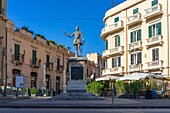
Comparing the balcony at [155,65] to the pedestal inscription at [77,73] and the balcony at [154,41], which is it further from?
the pedestal inscription at [77,73]

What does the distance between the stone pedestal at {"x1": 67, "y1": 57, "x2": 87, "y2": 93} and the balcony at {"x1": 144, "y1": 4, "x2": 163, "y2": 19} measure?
1672cm

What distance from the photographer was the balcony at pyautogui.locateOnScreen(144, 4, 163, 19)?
1581 inches

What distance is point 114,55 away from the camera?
4928 centimetres

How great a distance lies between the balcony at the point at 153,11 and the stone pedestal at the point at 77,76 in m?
16.7

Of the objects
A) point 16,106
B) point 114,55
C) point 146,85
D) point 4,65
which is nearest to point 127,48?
point 114,55

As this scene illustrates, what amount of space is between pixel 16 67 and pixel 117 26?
15.8 m

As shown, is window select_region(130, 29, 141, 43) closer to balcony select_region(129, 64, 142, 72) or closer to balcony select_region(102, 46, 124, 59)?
balcony select_region(102, 46, 124, 59)

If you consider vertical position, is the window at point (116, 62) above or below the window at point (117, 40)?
below

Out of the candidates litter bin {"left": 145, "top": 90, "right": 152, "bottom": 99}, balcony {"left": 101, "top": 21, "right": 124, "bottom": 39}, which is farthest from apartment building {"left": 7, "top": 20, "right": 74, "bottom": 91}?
litter bin {"left": 145, "top": 90, "right": 152, "bottom": 99}

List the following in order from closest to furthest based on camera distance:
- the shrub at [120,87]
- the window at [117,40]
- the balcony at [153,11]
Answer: the shrub at [120,87], the balcony at [153,11], the window at [117,40]

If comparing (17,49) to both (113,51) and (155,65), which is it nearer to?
(113,51)

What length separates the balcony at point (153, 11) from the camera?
40147 millimetres

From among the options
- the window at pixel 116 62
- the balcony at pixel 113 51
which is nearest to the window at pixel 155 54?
the balcony at pixel 113 51

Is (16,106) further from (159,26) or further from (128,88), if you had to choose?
(159,26)
